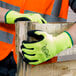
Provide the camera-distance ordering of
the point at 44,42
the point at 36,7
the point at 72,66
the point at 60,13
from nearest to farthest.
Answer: the point at 44,42 → the point at 72,66 → the point at 36,7 → the point at 60,13

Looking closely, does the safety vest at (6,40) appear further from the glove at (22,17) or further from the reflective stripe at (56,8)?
the reflective stripe at (56,8)

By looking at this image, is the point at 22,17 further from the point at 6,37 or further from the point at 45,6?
the point at 45,6

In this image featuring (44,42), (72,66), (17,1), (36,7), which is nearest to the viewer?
(44,42)

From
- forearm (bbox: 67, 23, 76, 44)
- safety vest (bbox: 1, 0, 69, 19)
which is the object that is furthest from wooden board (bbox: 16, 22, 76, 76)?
safety vest (bbox: 1, 0, 69, 19)

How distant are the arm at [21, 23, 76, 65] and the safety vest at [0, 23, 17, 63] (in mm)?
577

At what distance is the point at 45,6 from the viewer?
4.55 ft

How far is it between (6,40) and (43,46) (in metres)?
0.67

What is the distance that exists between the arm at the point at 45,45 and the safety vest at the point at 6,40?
58 centimetres

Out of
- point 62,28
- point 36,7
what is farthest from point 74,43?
point 36,7

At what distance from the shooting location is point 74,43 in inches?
28.4

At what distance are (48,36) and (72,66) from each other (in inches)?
10.9

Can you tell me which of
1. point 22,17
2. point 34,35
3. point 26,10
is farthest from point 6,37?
point 34,35

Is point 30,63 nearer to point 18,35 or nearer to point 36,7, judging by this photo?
point 18,35

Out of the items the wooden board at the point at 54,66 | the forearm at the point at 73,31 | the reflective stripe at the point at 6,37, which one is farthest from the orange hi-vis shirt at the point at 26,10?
the forearm at the point at 73,31
